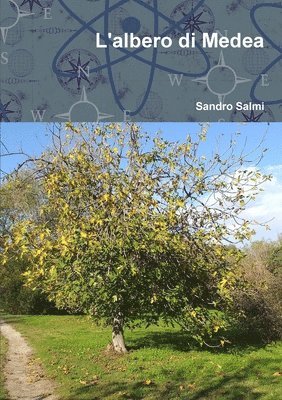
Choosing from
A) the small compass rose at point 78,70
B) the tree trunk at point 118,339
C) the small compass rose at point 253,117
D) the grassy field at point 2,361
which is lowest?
the grassy field at point 2,361

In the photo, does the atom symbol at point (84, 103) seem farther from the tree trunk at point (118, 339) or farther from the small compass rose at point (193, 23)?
the tree trunk at point (118, 339)

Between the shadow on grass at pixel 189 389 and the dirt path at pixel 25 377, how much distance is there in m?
0.78

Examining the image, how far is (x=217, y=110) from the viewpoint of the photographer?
5.87 metres

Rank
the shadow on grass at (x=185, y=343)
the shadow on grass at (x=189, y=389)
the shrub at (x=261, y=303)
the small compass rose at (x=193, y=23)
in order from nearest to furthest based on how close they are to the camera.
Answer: the small compass rose at (x=193, y=23) → the shadow on grass at (x=189, y=389) → the shadow on grass at (x=185, y=343) → the shrub at (x=261, y=303)

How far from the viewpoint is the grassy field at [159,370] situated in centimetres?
838

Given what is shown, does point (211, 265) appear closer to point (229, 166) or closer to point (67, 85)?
point (229, 166)

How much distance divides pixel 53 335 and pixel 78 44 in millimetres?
13822

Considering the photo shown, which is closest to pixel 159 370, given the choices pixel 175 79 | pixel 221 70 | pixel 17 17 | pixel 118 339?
pixel 118 339

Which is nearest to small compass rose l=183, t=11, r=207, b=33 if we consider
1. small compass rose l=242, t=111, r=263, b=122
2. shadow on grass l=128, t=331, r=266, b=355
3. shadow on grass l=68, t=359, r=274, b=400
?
small compass rose l=242, t=111, r=263, b=122

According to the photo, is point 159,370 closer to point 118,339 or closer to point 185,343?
point 118,339

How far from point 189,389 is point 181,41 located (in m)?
6.06

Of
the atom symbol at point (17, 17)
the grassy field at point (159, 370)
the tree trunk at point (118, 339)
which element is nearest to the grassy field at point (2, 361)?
the grassy field at point (159, 370)

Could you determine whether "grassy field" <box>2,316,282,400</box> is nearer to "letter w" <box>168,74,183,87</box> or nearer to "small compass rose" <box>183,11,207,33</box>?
"letter w" <box>168,74,183,87</box>

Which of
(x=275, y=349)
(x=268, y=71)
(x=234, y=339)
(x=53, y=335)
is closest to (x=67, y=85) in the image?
(x=268, y=71)
